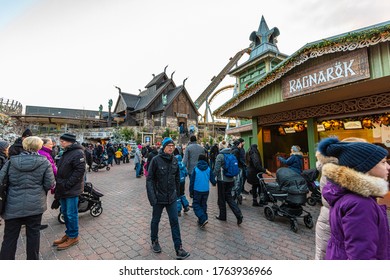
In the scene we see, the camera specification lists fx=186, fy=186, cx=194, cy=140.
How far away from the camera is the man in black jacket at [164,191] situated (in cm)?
296

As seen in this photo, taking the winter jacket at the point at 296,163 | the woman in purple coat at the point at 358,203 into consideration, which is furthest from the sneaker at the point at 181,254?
the winter jacket at the point at 296,163

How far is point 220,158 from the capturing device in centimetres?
432

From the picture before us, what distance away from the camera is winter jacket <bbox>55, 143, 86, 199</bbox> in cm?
319

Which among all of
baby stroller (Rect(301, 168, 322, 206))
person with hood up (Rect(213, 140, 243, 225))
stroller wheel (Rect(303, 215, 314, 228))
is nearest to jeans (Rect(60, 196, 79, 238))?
person with hood up (Rect(213, 140, 243, 225))

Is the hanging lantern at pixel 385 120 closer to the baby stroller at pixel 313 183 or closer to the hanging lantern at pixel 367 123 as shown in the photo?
the hanging lantern at pixel 367 123

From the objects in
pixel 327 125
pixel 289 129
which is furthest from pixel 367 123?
pixel 289 129

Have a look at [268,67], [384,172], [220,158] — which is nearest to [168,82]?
[268,67]

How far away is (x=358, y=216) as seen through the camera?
1.18 meters

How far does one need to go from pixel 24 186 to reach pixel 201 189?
9.64 feet

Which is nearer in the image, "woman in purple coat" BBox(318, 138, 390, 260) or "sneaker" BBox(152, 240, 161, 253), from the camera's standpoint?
"woman in purple coat" BBox(318, 138, 390, 260)

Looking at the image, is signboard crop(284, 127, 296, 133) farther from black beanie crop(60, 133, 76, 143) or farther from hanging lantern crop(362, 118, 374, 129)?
black beanie crop(60, 133, 76, 143)

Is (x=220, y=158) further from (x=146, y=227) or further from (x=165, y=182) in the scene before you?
(x=146, y=227)

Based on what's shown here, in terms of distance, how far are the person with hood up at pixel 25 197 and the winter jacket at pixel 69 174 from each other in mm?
557

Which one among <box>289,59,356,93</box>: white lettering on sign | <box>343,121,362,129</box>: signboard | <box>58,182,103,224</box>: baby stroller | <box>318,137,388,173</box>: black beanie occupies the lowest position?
<box>58,182,103,224</box>: baby stroller
